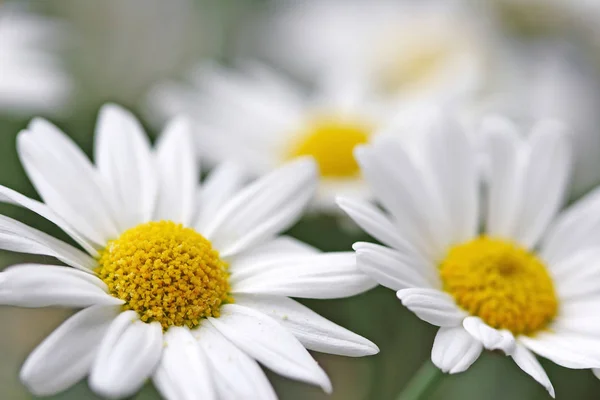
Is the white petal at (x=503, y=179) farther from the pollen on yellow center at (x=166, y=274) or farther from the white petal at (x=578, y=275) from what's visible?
the pollen on yellow center at (x=166, y=274)

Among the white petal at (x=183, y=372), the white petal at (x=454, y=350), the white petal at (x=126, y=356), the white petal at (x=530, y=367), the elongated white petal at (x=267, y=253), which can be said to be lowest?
the white petal at (x=530, y=367)

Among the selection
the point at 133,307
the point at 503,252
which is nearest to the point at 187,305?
the point at 133,307

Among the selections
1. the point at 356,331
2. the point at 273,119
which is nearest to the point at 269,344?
the point at 356,331

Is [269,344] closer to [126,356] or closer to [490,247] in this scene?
[126,356]

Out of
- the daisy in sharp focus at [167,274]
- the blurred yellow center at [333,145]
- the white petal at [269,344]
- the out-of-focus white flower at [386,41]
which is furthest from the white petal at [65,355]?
the out-of-focus white flower at [386,41]

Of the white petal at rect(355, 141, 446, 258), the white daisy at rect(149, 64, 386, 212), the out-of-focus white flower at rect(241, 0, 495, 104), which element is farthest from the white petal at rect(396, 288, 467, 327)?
the out-of-focus white flower at rect(241, 0, 495, 104)

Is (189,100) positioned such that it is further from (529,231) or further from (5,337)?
(529,231)
